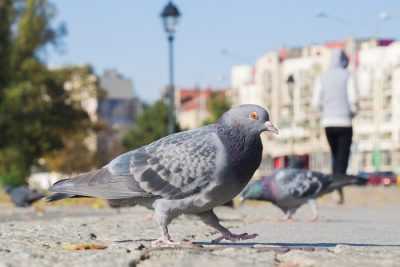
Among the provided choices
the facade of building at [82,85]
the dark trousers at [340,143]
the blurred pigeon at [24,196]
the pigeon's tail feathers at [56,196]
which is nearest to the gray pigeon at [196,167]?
the pigeon's tail feathers at [56,196]

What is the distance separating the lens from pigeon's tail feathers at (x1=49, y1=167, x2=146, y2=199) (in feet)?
23.2

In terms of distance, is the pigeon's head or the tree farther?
the tree

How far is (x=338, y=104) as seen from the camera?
52.3 ft

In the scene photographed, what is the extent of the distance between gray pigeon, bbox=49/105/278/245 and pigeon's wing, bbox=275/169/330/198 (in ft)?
16.8

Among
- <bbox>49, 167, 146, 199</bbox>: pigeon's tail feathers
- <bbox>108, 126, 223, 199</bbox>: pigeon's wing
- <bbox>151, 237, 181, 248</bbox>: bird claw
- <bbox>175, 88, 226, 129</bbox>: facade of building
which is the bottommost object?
<bbox>175, 88, 226, 129</bbox>: facade of building

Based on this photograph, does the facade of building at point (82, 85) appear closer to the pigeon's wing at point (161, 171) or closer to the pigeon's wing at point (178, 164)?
the pigeon's wing at point (161, 171)

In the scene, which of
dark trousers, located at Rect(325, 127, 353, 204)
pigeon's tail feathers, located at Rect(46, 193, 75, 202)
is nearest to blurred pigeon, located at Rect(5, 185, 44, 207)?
dark trousers, located at Rect(325, 127, 353, 204)

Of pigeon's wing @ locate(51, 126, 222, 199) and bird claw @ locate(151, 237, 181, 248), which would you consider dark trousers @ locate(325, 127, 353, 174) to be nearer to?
pigeon's wing @ locate(51, 126, 222, 199)

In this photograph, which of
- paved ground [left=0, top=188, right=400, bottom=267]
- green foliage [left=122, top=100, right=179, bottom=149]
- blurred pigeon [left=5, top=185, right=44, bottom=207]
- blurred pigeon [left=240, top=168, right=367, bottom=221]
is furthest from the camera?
green foliage [left=122, top=100, right=179, bottom=149]

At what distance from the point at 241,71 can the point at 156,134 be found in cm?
6987

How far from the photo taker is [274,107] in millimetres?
154250

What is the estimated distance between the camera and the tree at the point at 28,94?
54.9 meters

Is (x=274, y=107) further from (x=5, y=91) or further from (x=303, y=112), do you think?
(x=5, y=91)

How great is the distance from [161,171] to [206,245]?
546mm
